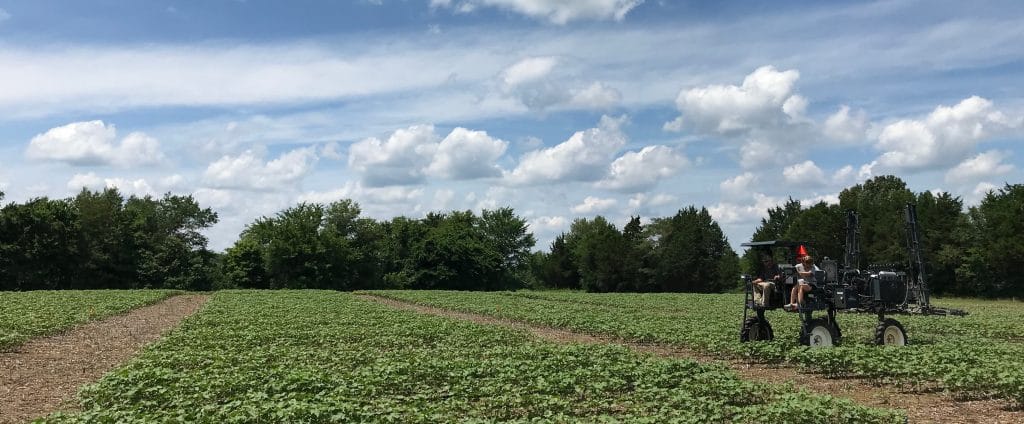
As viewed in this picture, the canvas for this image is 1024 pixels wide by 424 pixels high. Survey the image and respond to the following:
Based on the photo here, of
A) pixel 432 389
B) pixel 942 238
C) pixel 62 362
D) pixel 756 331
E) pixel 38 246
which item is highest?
pixel 942 238

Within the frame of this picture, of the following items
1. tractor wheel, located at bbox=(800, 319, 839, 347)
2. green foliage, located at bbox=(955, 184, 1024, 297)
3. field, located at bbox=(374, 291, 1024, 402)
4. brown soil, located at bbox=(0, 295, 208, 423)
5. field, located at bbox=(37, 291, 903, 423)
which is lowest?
brown soil, located at bbox=(0, 295, 208, 423)

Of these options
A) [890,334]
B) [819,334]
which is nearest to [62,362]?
[819,334]

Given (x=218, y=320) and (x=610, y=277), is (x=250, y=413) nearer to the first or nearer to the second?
(x=218, y=320)

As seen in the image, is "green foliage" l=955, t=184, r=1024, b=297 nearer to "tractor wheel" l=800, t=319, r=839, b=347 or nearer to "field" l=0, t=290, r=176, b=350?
"tractor wheel" l=800, t=319, r=839, b=347

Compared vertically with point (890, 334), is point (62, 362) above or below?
below

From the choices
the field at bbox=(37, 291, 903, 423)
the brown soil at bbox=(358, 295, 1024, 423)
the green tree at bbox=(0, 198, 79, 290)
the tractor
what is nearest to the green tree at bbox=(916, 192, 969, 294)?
the tractor

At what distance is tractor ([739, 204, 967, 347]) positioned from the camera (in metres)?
18.4

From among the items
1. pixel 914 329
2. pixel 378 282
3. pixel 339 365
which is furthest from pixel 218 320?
pixel 378 282

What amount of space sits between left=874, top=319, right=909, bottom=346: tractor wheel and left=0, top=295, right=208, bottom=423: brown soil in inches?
708

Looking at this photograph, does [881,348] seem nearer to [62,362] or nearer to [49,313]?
[62,362]

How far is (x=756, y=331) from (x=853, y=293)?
8.86 ft

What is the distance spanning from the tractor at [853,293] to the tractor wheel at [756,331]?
0.03 metres

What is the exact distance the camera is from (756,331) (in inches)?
791

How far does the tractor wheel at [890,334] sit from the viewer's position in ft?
61.2
